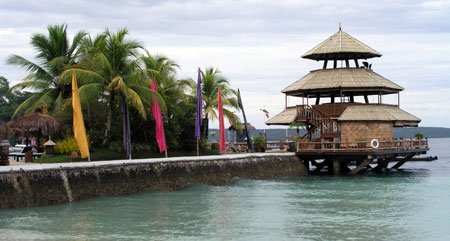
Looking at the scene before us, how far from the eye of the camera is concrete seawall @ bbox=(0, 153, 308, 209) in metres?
21.6

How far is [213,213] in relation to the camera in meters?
21.8

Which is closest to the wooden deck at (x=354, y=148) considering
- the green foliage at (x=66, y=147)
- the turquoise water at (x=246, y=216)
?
the turquoise water at (x=246, y=216)

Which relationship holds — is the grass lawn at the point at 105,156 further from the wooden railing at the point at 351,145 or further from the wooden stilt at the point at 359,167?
the wooden stilt at the point at 359,167

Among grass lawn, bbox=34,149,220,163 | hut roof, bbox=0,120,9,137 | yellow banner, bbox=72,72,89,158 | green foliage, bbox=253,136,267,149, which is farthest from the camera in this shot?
green foliage, bbox=253,136,267,149

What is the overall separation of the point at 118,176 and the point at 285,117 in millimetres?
17127

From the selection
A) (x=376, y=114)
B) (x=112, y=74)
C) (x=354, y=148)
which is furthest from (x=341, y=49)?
(x=112, y=74)

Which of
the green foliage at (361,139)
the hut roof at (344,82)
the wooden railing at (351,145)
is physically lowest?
the wooden railing at (351,145)

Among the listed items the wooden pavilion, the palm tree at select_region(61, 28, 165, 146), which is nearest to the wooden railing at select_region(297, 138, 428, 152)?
the wooden pavilion

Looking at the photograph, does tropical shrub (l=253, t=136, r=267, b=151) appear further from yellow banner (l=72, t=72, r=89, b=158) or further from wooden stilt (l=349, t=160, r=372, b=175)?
yellow banner (l=72, t=72, r=89, b=158)

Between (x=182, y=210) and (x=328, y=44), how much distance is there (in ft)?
72.3

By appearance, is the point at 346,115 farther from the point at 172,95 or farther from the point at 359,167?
the point at 172,95

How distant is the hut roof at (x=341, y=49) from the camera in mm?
40312

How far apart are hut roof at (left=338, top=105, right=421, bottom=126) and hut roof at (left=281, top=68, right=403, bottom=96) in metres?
1.20

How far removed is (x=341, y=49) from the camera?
4012 cm
